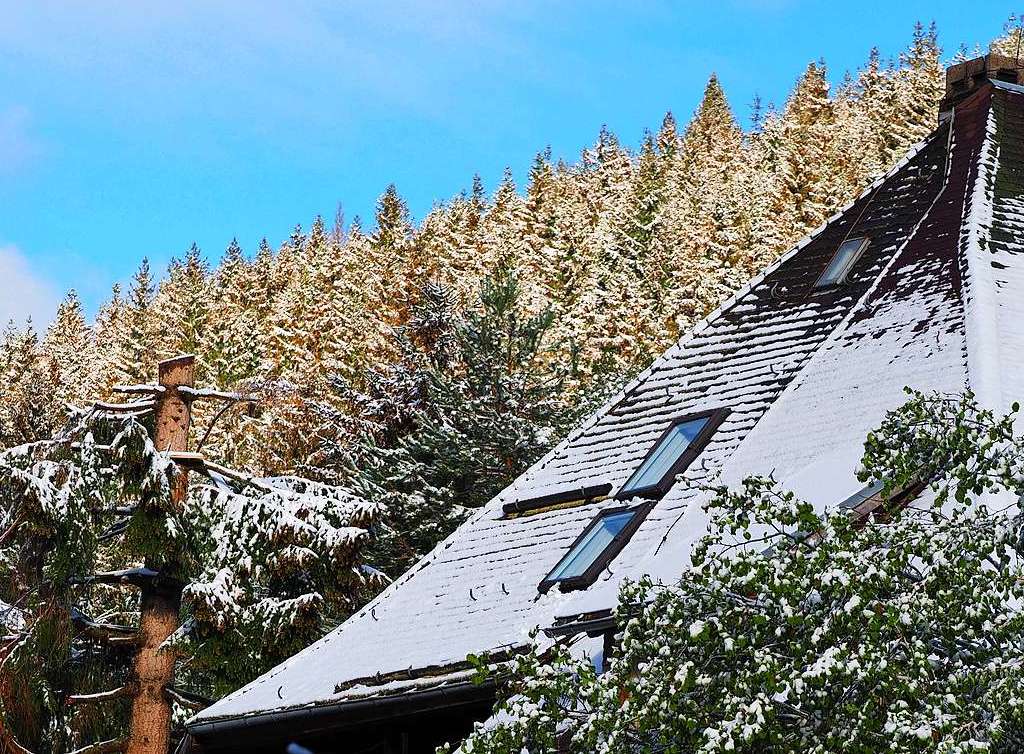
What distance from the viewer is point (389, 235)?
69938 millimetres

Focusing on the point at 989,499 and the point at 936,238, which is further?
the point at 936,238

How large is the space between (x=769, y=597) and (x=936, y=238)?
7557 millimetres

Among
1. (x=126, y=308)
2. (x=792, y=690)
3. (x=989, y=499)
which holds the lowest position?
(x=792, y=690)

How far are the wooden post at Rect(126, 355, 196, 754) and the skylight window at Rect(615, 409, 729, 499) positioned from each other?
6552 mm

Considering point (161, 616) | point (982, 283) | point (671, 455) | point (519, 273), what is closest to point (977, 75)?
point (982, 283)

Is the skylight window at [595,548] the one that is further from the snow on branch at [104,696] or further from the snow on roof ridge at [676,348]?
the snow on branch at [104,696]

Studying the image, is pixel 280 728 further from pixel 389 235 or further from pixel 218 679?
pixel 389 235

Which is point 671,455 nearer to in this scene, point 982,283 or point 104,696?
point 982,283

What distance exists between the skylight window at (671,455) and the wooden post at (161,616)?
6552 mm

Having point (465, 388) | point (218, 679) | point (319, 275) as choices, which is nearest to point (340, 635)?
point (218, 679)

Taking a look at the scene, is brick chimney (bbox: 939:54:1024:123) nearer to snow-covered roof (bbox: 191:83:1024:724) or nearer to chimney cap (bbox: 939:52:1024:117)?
chimney cap (bbox: 939:52:1024:117)

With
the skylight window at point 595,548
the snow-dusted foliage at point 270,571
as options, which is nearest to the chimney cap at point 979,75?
the skylight window at point 595,548

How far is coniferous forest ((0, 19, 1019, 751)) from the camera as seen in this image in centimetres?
1817

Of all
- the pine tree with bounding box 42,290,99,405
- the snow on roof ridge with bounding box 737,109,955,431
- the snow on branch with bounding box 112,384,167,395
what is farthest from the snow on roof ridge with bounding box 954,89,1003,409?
the pine tree with bounding box 42,290,99,405
